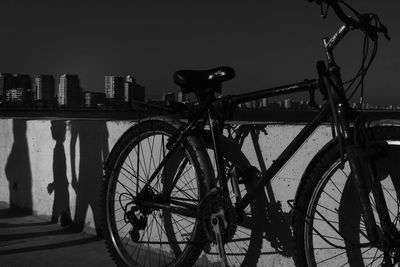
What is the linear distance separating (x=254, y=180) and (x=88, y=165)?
2.22 meters

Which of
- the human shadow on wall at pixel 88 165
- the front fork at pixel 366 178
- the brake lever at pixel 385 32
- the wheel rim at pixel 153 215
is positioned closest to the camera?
the front fork at pixel 366 178

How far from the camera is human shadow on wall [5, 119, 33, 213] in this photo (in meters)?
6.09

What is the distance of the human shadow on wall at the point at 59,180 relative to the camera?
5508 millimetres

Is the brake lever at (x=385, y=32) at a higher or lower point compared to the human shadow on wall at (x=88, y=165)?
higher

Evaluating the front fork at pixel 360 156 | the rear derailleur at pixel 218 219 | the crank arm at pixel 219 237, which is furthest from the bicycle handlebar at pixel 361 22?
the crank arm at pixel 219 237

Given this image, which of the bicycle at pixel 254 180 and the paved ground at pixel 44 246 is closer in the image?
the bicycle at pixel 254 180

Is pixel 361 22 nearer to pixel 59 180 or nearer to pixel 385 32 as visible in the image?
pixel 385 32

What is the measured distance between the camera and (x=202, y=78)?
3.21 metres

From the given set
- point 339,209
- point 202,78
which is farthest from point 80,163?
point 339,209

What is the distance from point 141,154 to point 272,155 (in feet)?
4.46

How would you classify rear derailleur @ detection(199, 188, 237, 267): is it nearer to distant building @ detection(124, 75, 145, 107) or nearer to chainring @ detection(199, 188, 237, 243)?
chainring @ detection(199, 188, 237, 243)

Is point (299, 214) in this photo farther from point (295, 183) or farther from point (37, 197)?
point (37, 197)

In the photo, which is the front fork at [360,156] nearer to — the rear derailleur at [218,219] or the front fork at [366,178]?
the front fork at [366,178]

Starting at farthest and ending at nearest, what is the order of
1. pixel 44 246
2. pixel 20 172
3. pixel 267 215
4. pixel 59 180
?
pixel 20 172 → pixel 59 180 → pixel 44 246 → pixel 267 215
